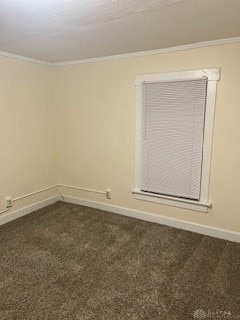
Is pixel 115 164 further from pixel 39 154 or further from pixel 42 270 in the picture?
pixel 42 270

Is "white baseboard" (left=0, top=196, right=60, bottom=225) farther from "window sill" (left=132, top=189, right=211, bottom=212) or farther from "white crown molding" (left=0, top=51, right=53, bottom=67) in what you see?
"white crown molding" (left=0, top=51, right=53, bottom=67)

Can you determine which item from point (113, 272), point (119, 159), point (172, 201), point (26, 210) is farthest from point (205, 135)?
point (26, 210)

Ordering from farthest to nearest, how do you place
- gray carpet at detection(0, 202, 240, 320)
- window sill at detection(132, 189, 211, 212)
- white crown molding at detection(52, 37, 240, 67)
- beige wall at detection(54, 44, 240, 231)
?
window sill at detection(132, 189, 211, 212), beige wall at detection(54, 44, 240, 231), white crown molding at detection(52, 37, 240, 67), gray carpet at detection(0, 202, 240, 320)

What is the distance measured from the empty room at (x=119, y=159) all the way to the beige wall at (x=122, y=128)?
0.02 metres

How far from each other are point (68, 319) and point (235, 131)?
7.82 ft

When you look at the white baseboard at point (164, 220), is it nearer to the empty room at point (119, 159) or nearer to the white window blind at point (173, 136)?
the empty room at point (119, 159)

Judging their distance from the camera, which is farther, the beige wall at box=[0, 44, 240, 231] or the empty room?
the beige wall at box=[0, 44, 240, 231]

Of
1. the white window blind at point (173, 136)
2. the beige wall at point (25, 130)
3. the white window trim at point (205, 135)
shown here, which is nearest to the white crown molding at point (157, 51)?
the white window trim at point (205, 135)

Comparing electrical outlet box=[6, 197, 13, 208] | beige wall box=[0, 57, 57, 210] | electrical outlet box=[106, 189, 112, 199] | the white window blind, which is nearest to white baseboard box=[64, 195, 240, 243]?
electrical outlet box=[106, 189, 112, 199]

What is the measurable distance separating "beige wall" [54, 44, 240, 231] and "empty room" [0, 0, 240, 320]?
0.05 ft

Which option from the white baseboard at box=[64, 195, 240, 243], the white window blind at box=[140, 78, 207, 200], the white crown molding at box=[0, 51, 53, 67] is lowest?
the white baseboard at box=[64, 195, 240, 243]

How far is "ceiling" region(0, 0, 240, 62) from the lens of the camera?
175 cm

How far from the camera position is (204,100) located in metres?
2.77

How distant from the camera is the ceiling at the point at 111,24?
175 centimetres
